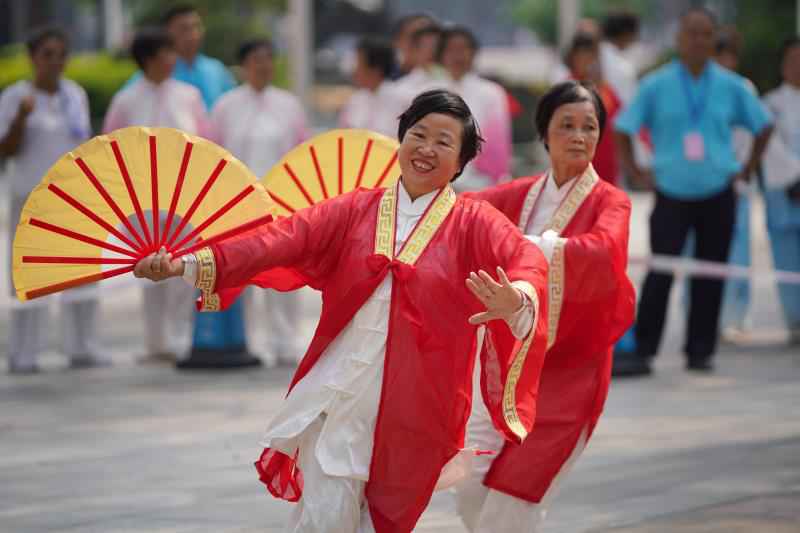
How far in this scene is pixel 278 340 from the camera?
9.65 m

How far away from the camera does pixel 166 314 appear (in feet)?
32.4

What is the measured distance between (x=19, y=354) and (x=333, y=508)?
5.16 meters

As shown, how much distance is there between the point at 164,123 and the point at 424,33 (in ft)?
6.76

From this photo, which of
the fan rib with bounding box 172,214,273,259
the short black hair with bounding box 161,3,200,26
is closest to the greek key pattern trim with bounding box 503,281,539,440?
the fan rib with bounding box 172,214,273,259

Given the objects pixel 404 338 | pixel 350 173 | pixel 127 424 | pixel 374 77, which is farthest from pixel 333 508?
pixel 374 77

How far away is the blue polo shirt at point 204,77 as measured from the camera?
10.0m

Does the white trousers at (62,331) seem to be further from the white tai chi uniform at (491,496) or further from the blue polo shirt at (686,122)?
the white tai chi uniform at (491,496)

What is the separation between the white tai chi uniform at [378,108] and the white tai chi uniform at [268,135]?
0.40 meters

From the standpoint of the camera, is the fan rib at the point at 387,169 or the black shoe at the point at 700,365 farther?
the black shoe at the point at 700,365

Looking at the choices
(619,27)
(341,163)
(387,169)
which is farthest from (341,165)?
(619,27)

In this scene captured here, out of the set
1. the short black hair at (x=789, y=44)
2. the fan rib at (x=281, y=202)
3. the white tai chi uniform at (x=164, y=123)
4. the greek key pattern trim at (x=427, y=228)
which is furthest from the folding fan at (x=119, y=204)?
A: the short black hair at (x=789, y=44)

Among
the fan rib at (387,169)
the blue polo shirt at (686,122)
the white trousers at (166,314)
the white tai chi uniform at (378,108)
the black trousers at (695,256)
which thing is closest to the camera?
the fan rib at (387,169)

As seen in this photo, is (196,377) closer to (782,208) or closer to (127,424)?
(127,424)

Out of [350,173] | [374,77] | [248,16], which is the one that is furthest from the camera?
[248,16]
